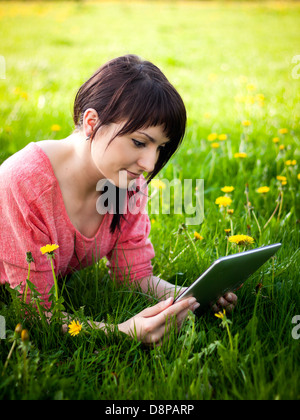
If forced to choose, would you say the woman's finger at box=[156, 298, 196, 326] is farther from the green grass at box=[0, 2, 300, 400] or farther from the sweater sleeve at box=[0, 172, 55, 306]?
the sweater sleeve at box=[0, 172, 55, 306]

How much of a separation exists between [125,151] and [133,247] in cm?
48

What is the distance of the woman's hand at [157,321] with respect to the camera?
4.33 ft

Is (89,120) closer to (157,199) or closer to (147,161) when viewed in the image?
(147,161)

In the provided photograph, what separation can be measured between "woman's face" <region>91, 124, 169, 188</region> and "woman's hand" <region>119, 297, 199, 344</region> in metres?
0.45

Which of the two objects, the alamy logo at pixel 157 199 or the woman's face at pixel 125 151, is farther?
the alamy logo at pixel 157 199

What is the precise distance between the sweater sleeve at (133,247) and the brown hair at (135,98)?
365 millimetres

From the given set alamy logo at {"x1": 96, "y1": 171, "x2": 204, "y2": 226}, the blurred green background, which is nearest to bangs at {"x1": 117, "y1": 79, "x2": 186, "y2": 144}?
alamy logo at {"x1": 96, "y1": 171, "x2": 204, "y2": 226}

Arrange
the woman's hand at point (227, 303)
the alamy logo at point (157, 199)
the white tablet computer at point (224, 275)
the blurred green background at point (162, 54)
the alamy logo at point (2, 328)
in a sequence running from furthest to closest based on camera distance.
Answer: the blurred green background at point (162, 54), the alamy logo at point (157, 199), the woman's hand at point (227, 303), the alamy logo at point (2, 328), the white tablet computer at point (224, 275)

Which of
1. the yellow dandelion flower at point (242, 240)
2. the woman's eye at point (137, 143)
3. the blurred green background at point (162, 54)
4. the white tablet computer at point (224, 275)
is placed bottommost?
the white tablet computer at point (224, 275)

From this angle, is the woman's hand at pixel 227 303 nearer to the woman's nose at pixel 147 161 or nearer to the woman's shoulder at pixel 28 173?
the woman's nose at pixel 147 161

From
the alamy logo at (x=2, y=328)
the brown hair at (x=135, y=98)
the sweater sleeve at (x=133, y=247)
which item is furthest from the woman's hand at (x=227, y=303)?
the alamy logo at (x=2, y=328)

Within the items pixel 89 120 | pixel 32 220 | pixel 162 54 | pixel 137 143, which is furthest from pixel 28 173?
pixel 162 54

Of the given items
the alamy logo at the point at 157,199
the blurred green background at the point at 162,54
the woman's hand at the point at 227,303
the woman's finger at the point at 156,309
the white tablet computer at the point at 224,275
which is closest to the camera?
the white tablet computer at the point at 224,275
